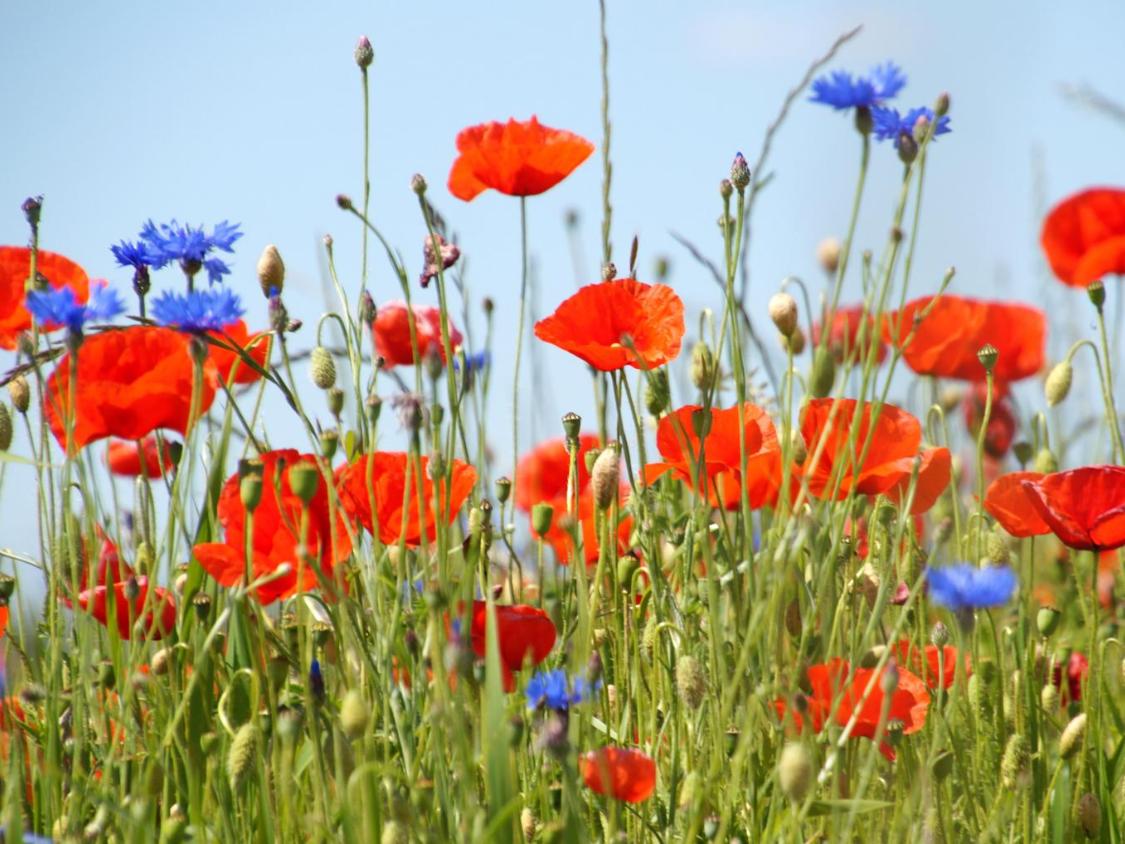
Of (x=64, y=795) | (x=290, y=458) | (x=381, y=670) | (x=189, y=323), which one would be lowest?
(x=64, y=795)

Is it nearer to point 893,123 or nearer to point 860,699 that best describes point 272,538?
point 860,699

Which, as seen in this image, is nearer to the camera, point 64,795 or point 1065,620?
point 64,795

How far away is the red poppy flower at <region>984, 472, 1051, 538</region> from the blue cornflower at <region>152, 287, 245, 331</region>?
832 mm

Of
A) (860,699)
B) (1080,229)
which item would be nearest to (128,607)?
(860,699)

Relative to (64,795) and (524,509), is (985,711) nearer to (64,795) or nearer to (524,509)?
(524,509)

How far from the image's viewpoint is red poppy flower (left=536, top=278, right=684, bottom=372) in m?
1.44

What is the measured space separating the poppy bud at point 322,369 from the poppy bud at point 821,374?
466 mm

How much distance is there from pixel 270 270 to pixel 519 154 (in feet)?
1.28

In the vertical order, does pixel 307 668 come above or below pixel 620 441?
below

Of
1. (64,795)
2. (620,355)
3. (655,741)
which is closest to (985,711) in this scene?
(655,741)

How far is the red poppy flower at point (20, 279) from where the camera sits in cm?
163

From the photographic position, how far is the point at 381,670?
3.99 ft

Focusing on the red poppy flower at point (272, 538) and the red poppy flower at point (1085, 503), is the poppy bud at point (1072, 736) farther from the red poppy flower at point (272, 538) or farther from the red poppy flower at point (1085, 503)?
the red poppy flower at point (272, 538)

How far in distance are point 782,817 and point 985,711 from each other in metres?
0.59
